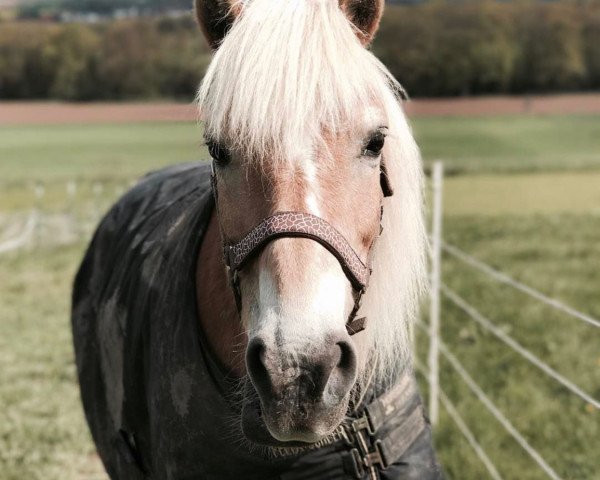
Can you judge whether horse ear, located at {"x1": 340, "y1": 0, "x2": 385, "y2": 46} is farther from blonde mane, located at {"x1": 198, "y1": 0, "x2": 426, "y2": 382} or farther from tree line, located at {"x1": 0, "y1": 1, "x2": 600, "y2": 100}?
tree line, located at {"x1": 0, "y1": 1, "x2": 600, "y2": 100}

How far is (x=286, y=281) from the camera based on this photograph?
152cm

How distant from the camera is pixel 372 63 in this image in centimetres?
191

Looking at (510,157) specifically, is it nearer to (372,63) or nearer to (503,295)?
(503,295)

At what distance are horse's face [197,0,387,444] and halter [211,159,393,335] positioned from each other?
0.05 ft

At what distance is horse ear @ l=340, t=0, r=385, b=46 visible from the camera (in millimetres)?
1970

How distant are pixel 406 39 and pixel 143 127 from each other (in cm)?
1615

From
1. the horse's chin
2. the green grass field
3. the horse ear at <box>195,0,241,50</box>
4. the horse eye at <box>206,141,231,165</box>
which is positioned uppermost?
the horse ear at <box>195,0,241,50</box>

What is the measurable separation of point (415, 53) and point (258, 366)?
4010 cm

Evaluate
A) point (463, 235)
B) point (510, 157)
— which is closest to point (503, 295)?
point (463, 235)

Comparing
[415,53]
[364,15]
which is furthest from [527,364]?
[415,53]

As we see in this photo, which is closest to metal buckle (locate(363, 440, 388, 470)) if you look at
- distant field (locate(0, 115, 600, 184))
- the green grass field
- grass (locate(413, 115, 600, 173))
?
the green grass field

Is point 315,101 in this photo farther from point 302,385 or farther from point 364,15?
point 302,385

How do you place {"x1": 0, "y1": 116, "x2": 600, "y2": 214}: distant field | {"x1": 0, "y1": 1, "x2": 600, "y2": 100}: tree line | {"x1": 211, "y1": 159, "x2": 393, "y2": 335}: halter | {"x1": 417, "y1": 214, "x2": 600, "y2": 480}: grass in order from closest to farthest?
{"x1": 211, "y1": 159, "x2": 393, "y2": 335}: halter, {"x1": 417, "y1": 214, "x2": 600, "y2": 480}: grass, {"x1": 0, "y1": 116, "x2": 600, "y2": 214}: distant field, {"x1": 0, "y1": 1, "x2": 600, "y2": 100}: tree line

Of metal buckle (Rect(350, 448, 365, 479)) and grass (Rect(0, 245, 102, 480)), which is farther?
grass (Rect(0, 245, 102, 480))
